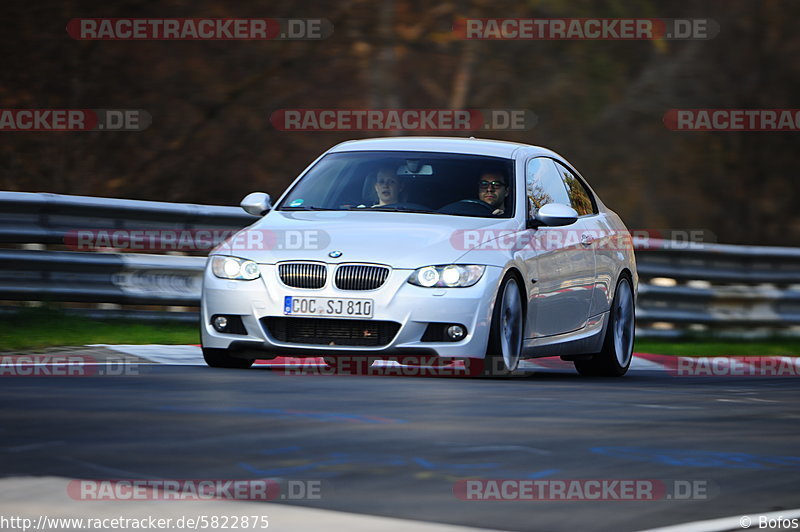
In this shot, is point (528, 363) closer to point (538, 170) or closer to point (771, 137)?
point (538, 170)

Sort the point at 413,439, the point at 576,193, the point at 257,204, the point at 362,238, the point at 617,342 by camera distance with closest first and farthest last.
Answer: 1. the point at 413,439
2. the point at 362,238
3. the point at 257,204
4. the point at 617,342
5. the point at 576,193

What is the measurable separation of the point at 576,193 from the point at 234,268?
3.34 meters

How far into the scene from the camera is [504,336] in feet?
34.5

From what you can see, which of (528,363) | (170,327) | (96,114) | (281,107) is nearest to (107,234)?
(170,327)

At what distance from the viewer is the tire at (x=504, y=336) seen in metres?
10.3

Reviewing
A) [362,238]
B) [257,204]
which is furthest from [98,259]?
[362,238]

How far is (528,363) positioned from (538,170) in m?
2.08

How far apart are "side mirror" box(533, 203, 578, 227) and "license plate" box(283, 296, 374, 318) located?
1569 mm

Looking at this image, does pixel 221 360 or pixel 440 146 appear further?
pixel 440 146

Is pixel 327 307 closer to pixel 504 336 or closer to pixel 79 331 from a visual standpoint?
pixel 504 336

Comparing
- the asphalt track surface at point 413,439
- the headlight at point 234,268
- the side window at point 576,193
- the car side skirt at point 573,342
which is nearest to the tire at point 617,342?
the car side skirt at point 573,342

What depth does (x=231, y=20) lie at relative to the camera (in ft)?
69.1

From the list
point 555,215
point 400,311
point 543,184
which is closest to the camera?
point 400,311

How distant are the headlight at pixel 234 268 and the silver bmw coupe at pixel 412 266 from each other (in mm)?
10
